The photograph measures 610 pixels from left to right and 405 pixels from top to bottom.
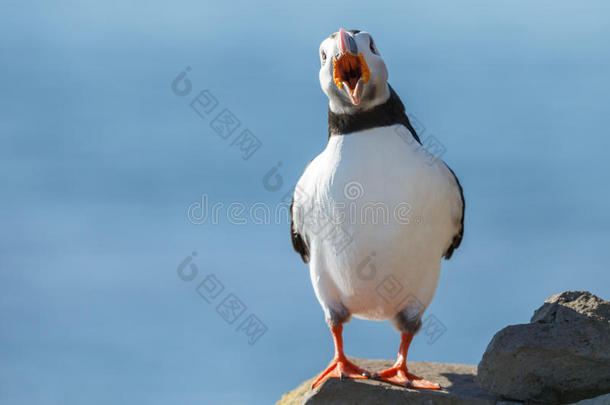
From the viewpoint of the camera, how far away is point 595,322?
16.8 ft

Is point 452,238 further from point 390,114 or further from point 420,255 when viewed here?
point 390,114

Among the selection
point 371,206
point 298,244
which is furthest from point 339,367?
point 371,206

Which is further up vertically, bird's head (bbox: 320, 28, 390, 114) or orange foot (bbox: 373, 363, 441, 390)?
bird's head (bbox: 320, 28, 390, 114)

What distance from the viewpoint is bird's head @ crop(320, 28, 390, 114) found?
508cm

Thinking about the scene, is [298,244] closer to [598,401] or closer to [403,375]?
[403,375]

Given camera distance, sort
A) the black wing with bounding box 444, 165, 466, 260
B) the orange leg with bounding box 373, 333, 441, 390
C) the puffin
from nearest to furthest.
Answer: the puffin
the orange leg with bounding box 373, 333, 441, 390
the black wing with bounding box 444, 165, 466, 260

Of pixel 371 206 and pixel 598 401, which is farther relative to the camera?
pixel 371 206

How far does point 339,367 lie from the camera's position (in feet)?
18.1

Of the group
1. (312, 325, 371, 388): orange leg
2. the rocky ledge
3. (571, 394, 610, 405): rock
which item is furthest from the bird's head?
(571, 394, 610, 405): rock

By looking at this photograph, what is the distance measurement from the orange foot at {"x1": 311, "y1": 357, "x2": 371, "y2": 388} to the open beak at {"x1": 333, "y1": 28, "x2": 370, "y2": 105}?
1.77 m

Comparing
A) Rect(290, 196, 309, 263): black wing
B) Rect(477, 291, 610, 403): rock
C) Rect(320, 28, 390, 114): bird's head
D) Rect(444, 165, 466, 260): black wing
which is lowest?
Rect(477, 291, 610, 403): rock

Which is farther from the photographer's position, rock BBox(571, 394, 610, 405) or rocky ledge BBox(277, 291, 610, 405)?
rocky ledge BBox(277, 291, 610, 405)

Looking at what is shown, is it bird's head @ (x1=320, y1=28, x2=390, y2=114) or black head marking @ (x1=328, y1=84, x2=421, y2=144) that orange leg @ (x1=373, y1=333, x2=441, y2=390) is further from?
bird's head @ (x1=320, y1=28, x2=390, y2=114)

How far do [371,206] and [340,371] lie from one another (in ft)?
3.80
